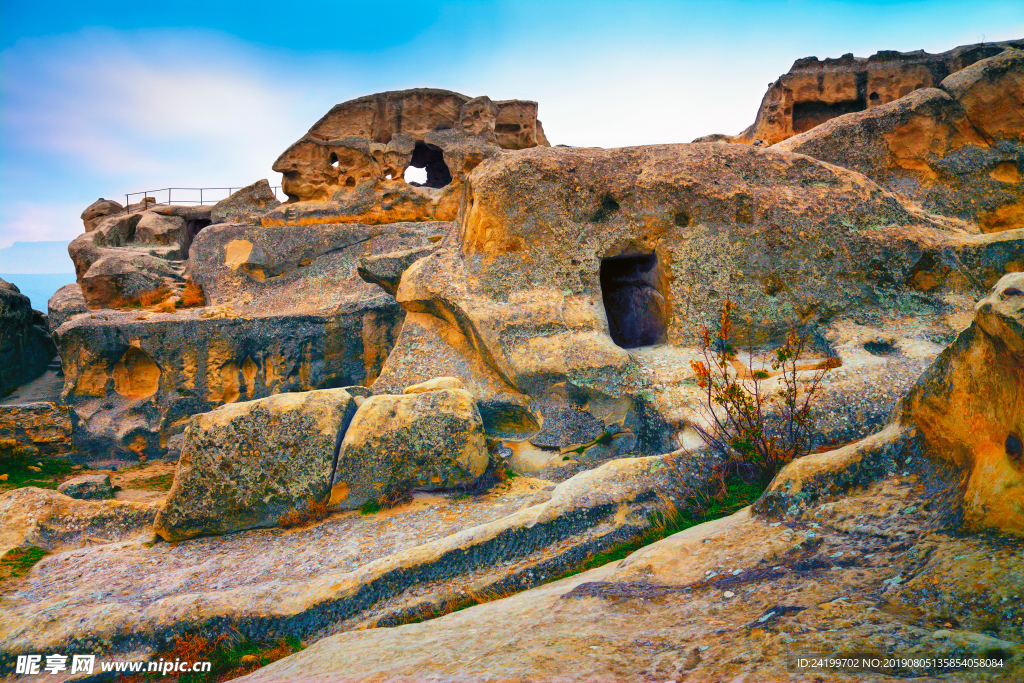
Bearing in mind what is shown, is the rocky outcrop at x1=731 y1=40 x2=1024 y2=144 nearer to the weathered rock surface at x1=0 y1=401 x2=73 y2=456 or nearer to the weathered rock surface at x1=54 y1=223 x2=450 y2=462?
the weathered rock surface at x1=54 y1=223 x2=450 y2=462

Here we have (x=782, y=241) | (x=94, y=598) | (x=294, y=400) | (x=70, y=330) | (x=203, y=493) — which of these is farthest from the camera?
(x=70, y=330)

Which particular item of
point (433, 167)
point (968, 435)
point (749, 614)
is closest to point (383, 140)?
point (433, 167)

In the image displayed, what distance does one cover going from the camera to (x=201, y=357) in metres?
11.8

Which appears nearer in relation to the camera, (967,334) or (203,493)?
(967,334)

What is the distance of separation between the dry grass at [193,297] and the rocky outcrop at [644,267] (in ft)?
21.4

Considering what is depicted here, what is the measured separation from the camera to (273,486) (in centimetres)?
608

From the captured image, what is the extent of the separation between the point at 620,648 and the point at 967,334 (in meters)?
2.65

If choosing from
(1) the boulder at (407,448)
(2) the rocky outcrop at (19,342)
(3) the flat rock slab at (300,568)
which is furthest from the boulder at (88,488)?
(2) the rocky outcrop at (19,342)

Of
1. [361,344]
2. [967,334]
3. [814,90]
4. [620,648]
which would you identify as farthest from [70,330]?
[814,90]

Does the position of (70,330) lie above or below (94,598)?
above

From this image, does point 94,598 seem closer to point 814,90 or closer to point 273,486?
point 273,486

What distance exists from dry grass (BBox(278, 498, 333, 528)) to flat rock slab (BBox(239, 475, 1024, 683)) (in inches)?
84.0

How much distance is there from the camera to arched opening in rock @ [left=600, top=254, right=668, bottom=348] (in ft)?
28.8

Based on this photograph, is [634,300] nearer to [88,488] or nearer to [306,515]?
[306,515]
